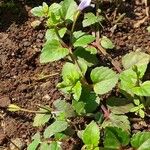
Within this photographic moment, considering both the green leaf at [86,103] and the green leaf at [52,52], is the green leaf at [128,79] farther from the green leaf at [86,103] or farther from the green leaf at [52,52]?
the green leaf at [52,52]

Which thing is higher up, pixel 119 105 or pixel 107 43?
pixel 107 43

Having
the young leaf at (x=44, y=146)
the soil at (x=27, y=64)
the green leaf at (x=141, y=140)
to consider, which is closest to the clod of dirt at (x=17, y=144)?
the soil at (x=27, y=64)

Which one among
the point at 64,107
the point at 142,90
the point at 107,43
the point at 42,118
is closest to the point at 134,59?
the point at 107,43

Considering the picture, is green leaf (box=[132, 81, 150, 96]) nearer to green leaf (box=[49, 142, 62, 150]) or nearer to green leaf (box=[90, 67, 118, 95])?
green leaf (box=[90, 67, 118, 95])

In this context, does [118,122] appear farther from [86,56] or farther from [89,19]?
[89,19]

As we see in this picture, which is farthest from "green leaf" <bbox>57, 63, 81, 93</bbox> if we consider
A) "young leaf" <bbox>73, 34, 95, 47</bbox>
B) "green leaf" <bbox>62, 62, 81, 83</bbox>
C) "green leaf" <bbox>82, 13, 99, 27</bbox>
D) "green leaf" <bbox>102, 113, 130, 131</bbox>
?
"green leaf" <bbox>82, 13, 99, 27</bbox>

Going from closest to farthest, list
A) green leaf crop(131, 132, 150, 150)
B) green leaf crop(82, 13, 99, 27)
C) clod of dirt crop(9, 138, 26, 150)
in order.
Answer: green leaf crop(131, 132, 150, 150) < clod of dirt crop(9, 138, 26, 150) < green leaf crop(82, 13, 99, 27)
